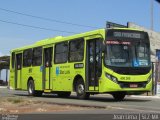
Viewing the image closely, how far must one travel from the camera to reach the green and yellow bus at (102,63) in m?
23.0

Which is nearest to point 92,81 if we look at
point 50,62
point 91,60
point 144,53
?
point 91,60

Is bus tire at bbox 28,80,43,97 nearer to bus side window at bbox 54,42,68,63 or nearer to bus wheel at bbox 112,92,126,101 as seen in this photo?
bus side window at bbox 54,42,68,63

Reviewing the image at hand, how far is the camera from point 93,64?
78.7ft

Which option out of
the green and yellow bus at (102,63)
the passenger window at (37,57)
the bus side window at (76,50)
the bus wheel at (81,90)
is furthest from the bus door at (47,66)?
the bus wheel at (81,90)

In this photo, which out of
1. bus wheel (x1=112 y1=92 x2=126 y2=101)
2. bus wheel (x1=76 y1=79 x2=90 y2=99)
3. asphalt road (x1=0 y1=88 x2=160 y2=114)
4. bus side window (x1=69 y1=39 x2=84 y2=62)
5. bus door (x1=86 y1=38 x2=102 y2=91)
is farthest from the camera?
bus wheel (x1=112 y1=92 x2=126 y2=101)

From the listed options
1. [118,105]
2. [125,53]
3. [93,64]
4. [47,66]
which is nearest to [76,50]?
[93,64]

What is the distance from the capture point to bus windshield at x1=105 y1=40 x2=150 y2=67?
23.0 m

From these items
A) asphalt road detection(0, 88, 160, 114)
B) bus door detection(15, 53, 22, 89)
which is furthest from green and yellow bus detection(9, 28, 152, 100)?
bus door detection(15, 53, 22, 89)

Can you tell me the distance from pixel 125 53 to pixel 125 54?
0.15ft

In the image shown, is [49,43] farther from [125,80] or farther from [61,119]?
[61,119]

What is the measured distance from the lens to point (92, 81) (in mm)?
24094

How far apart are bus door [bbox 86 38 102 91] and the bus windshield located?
511mm

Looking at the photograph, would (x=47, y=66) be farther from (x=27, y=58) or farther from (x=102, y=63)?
(x=102, y=63)

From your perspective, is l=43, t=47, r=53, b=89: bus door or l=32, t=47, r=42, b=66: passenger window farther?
l=32, t=47, r=42, b=66: passenger window
